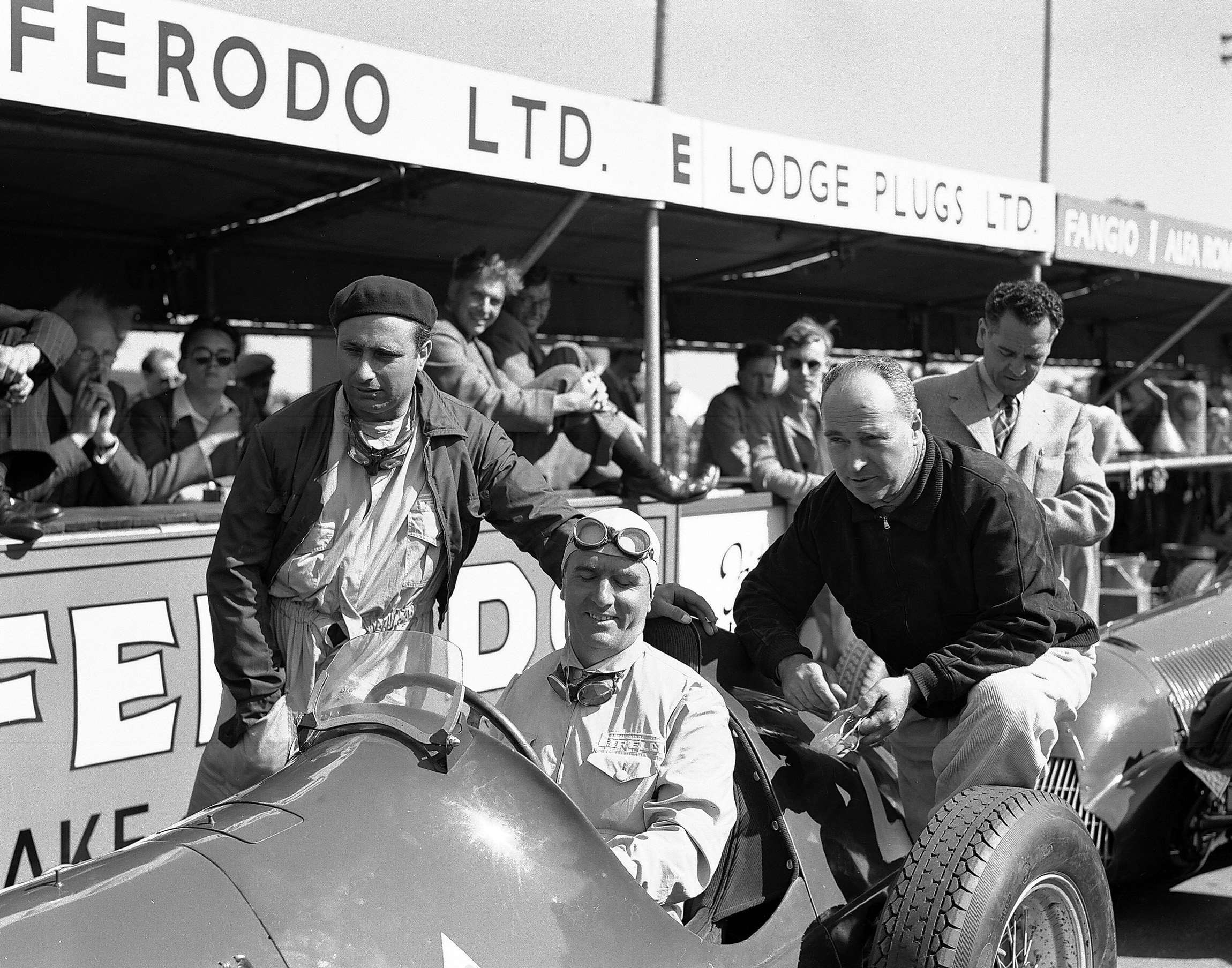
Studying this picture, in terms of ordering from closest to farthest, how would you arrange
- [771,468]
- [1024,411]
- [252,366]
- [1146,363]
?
1. [1024,411]
2. [771,468]
3. [252,366]
4. [1146,363]

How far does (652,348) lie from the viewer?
5.48 metres

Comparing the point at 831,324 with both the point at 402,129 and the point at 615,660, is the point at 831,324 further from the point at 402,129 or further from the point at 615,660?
the point at 615,660

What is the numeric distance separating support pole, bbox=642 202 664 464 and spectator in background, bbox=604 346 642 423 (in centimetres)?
22

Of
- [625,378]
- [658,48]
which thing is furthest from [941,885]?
[625,378]

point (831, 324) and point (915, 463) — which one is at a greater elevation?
point (831, 324)

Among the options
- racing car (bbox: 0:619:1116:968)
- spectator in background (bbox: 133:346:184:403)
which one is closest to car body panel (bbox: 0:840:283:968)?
racing car (bbox: 0:619:1116:968)

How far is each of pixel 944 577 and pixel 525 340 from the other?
2932mm

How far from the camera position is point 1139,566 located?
7.82 m

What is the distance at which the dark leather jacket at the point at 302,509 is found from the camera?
2.85m

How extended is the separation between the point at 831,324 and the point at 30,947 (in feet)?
19.5

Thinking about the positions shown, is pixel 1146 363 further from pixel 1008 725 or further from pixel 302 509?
pixel 302 509

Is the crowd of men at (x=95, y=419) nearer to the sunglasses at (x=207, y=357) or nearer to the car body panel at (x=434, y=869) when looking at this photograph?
Answer: the sunglasses at (x=207, y=357)

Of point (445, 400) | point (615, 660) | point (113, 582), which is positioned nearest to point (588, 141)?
point (445, 400)

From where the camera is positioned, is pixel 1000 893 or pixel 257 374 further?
pixel 257 374
